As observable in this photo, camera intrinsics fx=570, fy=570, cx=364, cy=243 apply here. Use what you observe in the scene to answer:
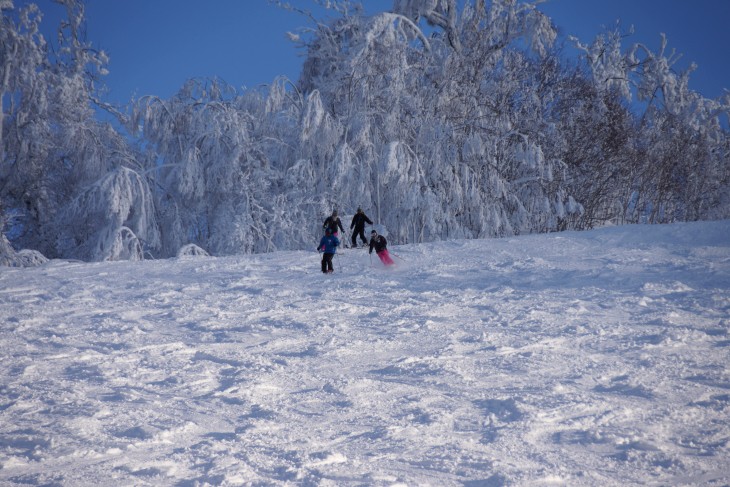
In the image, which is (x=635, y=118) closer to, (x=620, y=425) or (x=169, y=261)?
(x=169, y=261)

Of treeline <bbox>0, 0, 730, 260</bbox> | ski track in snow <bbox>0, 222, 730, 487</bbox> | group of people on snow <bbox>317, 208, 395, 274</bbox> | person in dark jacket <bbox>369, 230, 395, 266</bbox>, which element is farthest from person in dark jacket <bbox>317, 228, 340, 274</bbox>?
treeline <bbox>0, 0, 730, 260</bbox>

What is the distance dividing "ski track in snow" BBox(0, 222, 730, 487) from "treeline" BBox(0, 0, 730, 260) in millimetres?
7536

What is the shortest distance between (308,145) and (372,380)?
564 inches

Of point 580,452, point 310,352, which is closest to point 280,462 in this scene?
point 580,452

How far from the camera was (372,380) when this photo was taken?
5.73 meters

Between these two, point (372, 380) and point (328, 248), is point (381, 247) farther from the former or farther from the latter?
point (372, 380)

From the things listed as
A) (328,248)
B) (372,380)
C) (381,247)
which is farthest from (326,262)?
(372,380)

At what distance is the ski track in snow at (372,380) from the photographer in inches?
160

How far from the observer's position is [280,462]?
161 inches

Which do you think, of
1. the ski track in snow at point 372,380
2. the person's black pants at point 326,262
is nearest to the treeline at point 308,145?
the person's black pants at point 326,262

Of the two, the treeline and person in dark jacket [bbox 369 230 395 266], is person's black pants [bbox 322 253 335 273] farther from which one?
the treeline

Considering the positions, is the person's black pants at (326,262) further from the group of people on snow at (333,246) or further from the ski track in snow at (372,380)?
the ski track in snow at (372,380)

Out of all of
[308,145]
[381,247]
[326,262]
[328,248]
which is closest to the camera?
[328,248]

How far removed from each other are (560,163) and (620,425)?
17.2 metres
